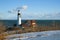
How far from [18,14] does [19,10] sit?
0.65 meters

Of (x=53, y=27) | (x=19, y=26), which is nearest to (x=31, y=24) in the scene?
(x=19, y=26)

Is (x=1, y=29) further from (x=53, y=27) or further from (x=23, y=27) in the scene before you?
(x=53, y=27)

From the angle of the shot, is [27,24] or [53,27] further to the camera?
[53,27]

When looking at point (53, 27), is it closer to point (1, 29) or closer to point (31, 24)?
point (31, 24)

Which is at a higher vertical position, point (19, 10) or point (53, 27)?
point (19, 10)

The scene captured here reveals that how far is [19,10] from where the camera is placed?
31.7 metres

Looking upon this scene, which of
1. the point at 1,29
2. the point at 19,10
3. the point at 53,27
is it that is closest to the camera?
the point at 1,29

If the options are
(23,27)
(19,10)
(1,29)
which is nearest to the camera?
(1,29)

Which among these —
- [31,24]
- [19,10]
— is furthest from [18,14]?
[31,24]

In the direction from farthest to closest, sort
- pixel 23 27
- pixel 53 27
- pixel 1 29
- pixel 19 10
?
pixel 53 27 < pixel 19 10 < pixel 23 27 < pixel 1 29

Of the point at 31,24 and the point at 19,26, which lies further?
the point at 31,24

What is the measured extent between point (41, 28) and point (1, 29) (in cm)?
765

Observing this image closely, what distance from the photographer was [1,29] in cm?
2595

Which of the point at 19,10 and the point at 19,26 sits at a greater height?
the point at 19,10
